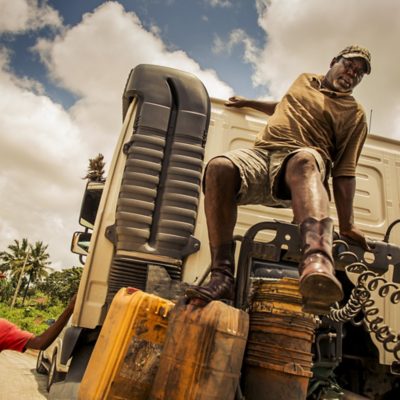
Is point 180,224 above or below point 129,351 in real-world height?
above

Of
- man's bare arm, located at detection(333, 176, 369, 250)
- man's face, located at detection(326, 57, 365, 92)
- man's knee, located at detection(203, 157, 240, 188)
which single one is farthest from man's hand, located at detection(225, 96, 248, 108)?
man's knee, located at detection(203, 157, 240, 188)

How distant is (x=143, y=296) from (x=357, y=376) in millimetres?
2657

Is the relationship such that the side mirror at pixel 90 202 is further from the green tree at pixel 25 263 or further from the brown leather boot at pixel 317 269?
the green tree at pixel 25 263

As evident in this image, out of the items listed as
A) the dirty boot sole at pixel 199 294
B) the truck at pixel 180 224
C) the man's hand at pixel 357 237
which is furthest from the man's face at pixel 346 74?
the dirty boot sole at pixel 199 294

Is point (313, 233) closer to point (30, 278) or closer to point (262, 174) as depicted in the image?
point (262, 174)

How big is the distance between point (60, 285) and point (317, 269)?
57.3 m

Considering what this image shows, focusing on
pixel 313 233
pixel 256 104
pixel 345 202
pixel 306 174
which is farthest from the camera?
pixel 256 104

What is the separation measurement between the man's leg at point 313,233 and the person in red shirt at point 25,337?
82.4 inches

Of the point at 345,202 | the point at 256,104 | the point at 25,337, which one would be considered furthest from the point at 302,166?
the point at 25,337

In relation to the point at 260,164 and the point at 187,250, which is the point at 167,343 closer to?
the point at 260,164

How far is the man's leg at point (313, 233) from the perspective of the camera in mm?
1328

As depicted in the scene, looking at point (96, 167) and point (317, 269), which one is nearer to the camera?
point (317, 269)

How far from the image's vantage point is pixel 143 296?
155cm

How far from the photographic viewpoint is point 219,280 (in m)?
1.71
